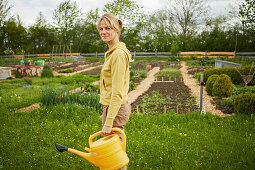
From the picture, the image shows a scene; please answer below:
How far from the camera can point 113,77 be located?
158 centimetres

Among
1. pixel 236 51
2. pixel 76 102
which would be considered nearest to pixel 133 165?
pixel 76 102

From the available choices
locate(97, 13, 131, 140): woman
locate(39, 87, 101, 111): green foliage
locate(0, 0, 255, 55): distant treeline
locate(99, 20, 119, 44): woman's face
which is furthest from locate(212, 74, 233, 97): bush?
locate(0, 0, 255, 55): distant treeline

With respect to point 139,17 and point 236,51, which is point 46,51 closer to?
point 139,17

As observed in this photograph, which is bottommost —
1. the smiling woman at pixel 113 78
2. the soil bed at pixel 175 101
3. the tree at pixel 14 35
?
the soil bed at pixel 175 101

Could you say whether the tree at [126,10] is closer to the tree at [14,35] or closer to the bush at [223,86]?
the tree at [14,35]

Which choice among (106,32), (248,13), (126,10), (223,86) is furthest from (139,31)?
(106,32)

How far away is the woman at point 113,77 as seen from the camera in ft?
5.17

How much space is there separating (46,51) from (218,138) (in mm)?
26319

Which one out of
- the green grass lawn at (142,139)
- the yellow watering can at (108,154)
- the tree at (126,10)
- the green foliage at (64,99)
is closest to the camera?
the yellow watering can at (108,154)

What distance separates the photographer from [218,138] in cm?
329

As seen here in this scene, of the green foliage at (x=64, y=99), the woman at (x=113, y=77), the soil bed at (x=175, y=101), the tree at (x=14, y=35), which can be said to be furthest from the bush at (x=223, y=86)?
the tree at (x=14, y=35)

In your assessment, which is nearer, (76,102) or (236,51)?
(76,102)

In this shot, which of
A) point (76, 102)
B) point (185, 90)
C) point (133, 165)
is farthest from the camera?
point (185, 90)

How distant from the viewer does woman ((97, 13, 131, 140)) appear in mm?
1575
